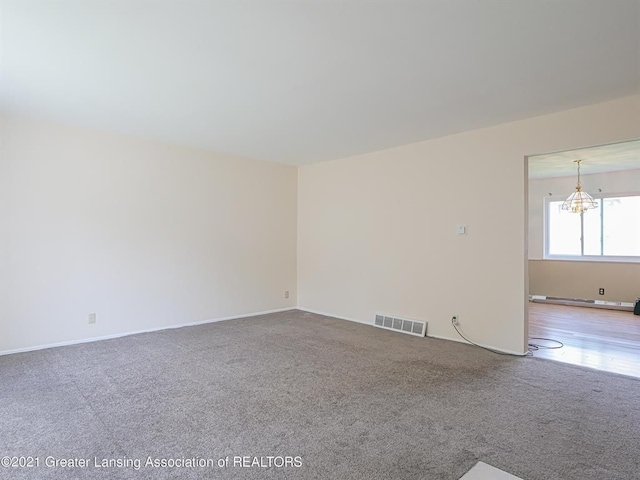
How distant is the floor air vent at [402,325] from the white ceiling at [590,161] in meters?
2.59

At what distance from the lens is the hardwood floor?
11.6 ft

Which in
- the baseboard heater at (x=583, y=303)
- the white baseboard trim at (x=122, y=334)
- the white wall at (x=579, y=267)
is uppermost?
the white wall at (x=579, y=267)

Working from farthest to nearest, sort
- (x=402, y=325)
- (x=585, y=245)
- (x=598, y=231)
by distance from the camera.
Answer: (x=585, y=245), (x=598, y=231), (x=402, y=325)

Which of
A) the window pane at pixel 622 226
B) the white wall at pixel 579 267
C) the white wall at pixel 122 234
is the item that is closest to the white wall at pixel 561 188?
the white wall at pixel 579 267

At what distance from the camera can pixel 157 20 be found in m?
2.08

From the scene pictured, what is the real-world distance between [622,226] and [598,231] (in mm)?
371

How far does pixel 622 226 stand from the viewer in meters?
6.56

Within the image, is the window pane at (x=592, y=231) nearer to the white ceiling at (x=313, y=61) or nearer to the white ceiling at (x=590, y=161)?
the white ceiling at (x=590, y=161)

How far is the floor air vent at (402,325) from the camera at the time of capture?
14.8 feet

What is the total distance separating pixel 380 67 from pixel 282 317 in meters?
4.01

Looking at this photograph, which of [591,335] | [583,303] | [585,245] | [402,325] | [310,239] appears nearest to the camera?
[591,335]

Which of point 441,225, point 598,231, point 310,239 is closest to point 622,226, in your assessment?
point 598,231

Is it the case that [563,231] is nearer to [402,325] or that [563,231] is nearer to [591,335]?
[591,335]

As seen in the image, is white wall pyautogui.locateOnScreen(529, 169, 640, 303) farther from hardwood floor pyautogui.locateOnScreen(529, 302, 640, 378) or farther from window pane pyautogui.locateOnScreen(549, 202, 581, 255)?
hardwood floor pyautogui.locateOnScreen(529, 302, 640, 378)
